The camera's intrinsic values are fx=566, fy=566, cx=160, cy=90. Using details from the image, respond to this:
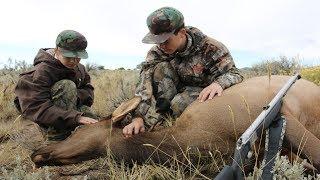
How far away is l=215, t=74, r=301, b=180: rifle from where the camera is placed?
285cm

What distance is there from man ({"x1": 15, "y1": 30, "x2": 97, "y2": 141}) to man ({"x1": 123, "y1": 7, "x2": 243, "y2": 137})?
65 centimetres

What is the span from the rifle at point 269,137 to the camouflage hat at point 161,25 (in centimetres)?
115

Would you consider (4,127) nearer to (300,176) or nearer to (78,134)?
(78,134)

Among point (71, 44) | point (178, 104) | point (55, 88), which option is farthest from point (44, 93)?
point (178, 104)

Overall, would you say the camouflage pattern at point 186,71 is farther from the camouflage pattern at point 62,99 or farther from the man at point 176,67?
the camouflage pattern at point 62,99

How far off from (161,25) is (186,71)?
760 millimetres

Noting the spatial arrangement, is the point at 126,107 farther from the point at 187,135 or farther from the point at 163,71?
the point at 163,71

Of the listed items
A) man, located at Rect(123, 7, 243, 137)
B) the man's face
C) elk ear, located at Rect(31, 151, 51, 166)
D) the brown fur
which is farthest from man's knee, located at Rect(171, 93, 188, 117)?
elk ear, located at Rect(31, 151, 51, 166)

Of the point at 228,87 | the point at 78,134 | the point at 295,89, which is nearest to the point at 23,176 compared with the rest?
the point at 78,134

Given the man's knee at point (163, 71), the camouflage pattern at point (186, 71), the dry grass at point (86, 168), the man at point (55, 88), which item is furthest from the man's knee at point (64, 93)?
the man's knee at point (163, 71)

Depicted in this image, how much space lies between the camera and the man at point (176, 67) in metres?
4.85

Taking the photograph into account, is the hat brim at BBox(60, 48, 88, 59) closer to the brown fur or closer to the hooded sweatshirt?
the hooded sweatshirt

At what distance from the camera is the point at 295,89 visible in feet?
15.9

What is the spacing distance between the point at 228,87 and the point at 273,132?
1.12 metres
